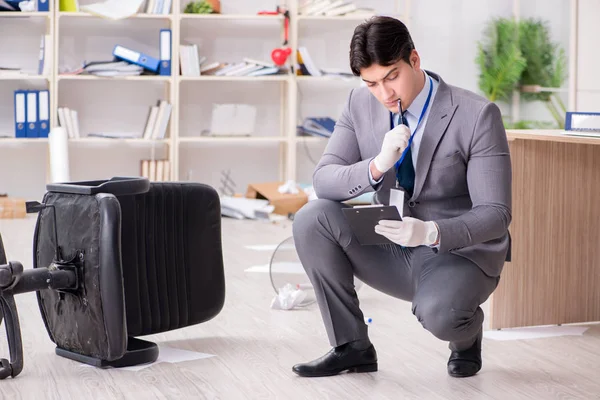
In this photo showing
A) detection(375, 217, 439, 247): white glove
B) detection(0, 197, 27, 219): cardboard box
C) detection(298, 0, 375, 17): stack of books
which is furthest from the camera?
detection(298, 0, 375, 17): stack of books

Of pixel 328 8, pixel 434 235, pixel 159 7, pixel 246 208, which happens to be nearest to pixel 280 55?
pixel 328 8

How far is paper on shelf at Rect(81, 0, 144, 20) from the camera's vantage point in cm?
588

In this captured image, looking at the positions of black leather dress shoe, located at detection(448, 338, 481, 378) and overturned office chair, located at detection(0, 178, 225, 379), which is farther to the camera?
black leather dress shoe, located at detection(448, 338, 481, 378)

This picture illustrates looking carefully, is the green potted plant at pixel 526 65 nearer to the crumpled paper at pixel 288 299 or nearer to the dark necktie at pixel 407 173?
the crumpled paper at pixel 288 299

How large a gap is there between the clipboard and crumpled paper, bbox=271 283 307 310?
0.93 meters

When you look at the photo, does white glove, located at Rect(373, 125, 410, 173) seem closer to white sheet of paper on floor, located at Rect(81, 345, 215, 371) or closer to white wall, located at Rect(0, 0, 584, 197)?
white sheet of paper on floor, located at Rect(81, 345, 215, 371)

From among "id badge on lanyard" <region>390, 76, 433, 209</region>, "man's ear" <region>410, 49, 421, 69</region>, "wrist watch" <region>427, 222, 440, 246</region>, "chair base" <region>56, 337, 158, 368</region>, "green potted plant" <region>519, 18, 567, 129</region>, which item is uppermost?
"green potted plant" <region>519, 18, 567, 129</region>

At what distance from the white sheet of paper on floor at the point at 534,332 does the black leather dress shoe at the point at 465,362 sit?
393mm

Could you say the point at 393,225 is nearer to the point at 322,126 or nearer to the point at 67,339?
the point at 67,339

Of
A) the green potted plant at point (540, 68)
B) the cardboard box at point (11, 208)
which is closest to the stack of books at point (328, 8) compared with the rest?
the green potted plant at point (540, 68)

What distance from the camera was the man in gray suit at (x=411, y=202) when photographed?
2053 millimetres

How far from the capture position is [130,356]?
91.4 inches

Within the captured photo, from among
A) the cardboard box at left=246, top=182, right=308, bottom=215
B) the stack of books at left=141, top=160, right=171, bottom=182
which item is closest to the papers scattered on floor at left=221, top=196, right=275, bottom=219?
the cardboard box at left=246, top=182, right=308, bottom=215

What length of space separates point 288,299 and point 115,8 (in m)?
3.51
